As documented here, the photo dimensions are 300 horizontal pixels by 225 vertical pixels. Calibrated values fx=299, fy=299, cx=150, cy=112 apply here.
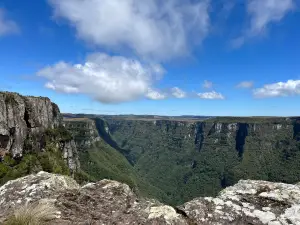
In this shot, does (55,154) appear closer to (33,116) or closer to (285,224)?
(33,116)

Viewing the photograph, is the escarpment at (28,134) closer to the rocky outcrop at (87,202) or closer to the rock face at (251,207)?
the rocky outcrop at (87,202)

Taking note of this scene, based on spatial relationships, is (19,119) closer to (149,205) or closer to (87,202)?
(87,202)

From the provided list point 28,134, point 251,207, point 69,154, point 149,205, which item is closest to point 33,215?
point 149,205

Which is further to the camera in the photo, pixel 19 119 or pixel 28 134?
pixel 28 134

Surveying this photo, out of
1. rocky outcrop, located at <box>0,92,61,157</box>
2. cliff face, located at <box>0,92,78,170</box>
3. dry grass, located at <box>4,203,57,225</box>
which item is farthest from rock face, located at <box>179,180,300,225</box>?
rocky outcrop, located at <box>0,92,61,157</box>

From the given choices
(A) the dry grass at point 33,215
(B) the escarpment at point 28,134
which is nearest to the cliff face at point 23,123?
(B) the escarpment at point 28,134

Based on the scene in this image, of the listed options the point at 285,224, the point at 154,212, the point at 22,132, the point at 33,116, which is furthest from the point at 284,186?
the point at 33,116
